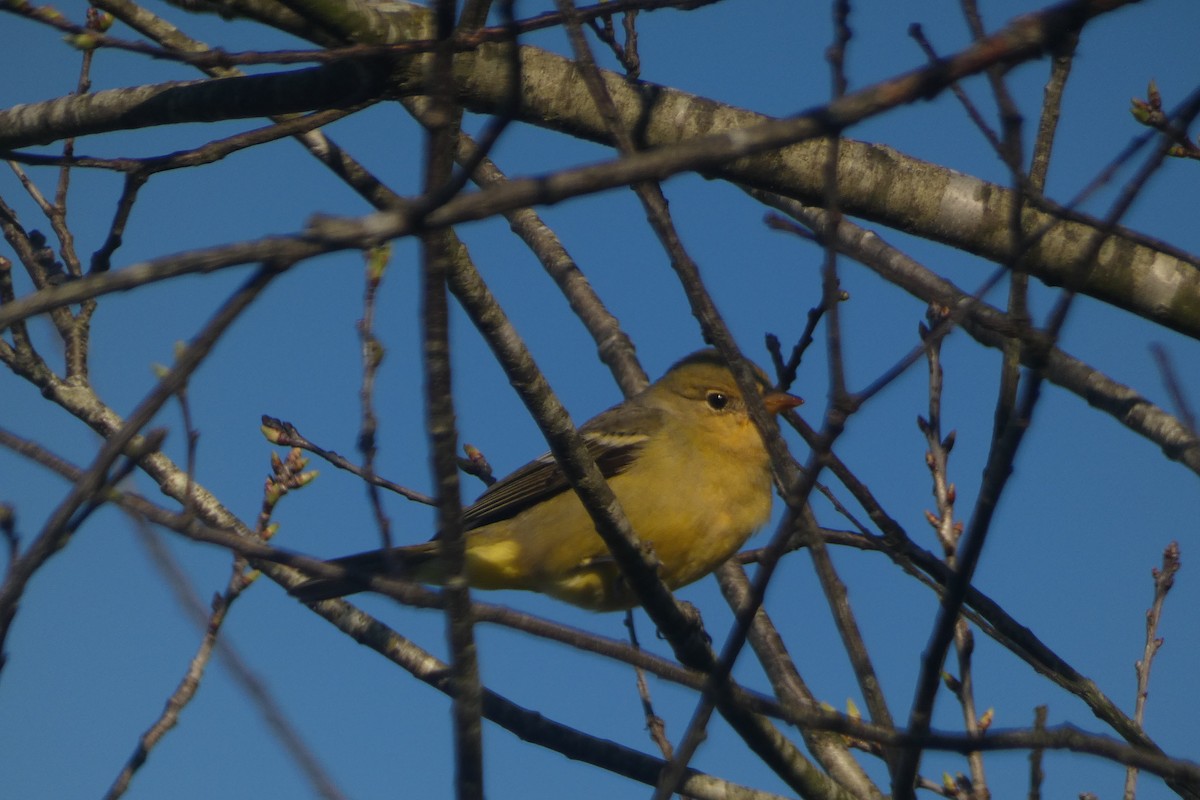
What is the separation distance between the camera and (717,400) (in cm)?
743

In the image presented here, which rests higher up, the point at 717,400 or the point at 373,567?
the point at 717,400

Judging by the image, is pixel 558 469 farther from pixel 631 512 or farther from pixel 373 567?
pixel 373 567

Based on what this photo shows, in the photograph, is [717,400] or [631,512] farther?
[717,400]

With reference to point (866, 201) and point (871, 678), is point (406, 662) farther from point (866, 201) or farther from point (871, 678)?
point (866, 201)

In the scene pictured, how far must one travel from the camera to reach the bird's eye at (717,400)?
24.3 feet

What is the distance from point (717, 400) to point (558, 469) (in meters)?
1.12

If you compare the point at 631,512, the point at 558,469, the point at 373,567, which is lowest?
the point at 373,567

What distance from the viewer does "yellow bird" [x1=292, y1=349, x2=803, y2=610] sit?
6.39 metres

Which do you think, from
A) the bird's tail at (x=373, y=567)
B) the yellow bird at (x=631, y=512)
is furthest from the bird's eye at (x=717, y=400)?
the bird's tail at (x=373, y=567)

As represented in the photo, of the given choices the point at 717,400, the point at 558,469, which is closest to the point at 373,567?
the point at 558,469

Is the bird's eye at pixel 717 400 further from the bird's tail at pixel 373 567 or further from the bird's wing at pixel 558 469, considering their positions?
the bird's tail at pixel 373 567

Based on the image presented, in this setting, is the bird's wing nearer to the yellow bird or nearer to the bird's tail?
the yellow bird

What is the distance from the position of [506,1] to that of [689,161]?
84 centimetres

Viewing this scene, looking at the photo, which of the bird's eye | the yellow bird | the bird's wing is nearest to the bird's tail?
the yellow bird
